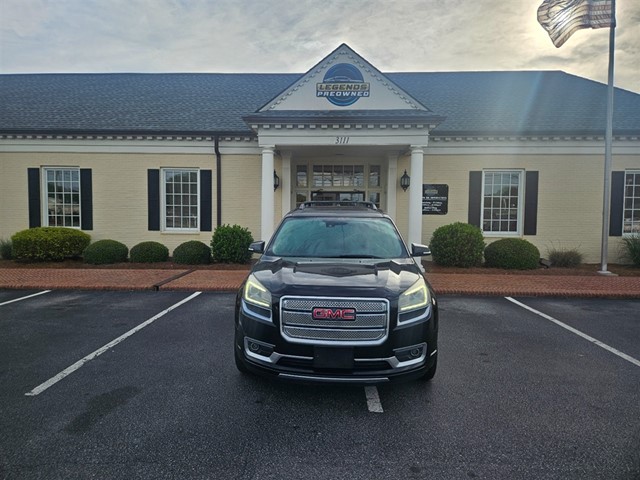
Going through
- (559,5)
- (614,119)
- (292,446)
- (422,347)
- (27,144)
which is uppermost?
(559,5)

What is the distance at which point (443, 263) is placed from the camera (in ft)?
36.5

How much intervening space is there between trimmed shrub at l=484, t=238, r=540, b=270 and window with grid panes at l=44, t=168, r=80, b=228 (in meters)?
13.7

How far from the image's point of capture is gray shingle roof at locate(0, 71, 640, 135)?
41.2 feet

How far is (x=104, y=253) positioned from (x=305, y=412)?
411 inches

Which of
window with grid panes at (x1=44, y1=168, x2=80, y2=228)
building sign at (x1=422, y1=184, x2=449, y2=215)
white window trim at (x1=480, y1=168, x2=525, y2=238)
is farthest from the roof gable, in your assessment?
window with grid panes at (x1=44, y1=168, x2=80, y2=228)

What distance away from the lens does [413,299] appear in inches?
137

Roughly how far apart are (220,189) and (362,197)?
486 centimetres

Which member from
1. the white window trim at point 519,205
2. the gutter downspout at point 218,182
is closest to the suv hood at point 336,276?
the gutter downspout at point 218,182

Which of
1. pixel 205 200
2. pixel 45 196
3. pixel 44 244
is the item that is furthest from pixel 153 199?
pixel 45 196

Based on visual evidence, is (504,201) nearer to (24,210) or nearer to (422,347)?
(422,347)

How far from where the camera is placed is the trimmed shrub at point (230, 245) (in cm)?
1117

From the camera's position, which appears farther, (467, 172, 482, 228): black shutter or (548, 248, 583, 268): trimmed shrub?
(467, 172, 482, 228): black shutter

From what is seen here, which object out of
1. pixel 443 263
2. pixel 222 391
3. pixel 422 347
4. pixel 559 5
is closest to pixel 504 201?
pixel 443 263

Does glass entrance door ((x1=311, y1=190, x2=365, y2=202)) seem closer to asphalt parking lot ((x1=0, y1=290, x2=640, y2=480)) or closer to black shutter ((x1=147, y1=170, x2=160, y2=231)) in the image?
black shutter ((x1=147, y1=170, x2=160, y2=231))
